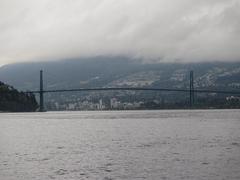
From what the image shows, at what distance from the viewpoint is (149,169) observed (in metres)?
30.8

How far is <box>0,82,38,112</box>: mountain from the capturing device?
165238 millimetres

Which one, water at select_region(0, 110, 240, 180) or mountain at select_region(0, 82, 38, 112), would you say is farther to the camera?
mountain at select_region(0, 82, 38, 112)

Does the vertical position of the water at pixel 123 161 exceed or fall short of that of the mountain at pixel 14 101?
it falls short

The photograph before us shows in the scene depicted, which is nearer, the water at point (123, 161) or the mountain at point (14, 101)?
the water at point (123, 161)

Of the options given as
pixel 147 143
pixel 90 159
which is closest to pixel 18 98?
pixel 147 143

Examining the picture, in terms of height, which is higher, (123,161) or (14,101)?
(14,101)

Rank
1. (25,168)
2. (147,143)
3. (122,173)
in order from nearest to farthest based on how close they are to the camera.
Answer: (122,173), (25,168), (147,143)

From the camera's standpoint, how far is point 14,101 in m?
172

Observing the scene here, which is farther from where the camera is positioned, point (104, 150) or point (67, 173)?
point (104, 150)

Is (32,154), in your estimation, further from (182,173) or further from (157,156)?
(182,173)

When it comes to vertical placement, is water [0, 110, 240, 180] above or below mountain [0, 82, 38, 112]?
below

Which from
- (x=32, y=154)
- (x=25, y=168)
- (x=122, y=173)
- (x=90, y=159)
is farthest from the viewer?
(x=32, y=154)

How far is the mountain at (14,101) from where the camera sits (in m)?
165

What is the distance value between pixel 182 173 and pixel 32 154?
15283 millimetres
